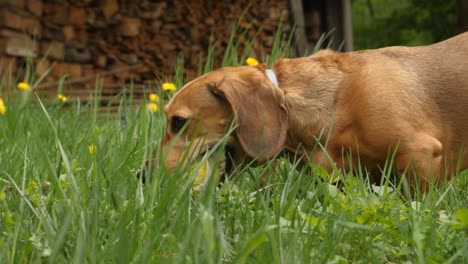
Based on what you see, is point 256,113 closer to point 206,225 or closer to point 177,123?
point 177,123

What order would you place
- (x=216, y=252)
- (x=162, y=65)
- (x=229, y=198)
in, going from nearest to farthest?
(x=216, y=252)
(x=229, y=198)
(x=162, y=65)

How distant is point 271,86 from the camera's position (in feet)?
10.9

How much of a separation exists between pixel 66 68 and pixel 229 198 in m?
5.43

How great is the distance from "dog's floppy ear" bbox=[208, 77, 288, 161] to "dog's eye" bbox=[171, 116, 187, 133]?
0.70 ft

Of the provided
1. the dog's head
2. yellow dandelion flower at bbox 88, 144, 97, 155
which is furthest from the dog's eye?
yellow dandelion flower at bbox 88, 144, 97, 155

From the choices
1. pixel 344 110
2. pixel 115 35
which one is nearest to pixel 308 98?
pixel 344 110

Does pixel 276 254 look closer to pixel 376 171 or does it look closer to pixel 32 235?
pixel 32 235

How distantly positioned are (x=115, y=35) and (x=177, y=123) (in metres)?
4.96

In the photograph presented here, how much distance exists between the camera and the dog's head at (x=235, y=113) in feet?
10.6

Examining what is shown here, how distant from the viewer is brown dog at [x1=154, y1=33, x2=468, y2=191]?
3.24 m

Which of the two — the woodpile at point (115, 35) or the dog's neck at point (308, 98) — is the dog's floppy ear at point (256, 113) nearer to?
the dog's neck at point (308, 98)

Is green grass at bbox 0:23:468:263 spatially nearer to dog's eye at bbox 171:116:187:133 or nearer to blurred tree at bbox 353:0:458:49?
dog's eye at bbox 171:116:187:133

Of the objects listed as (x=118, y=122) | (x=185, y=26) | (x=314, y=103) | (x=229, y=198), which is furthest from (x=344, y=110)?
(x=185, y=26)

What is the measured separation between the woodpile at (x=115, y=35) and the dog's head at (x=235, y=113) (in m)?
3.59
